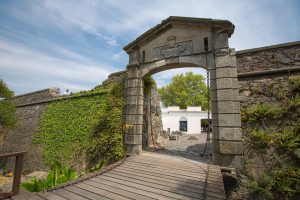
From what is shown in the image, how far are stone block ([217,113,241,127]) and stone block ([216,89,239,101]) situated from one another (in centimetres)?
49

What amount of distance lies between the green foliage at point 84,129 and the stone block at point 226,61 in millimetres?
3980

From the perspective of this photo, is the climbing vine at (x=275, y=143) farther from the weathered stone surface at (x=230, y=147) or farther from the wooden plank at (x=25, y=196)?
the wooden plank at (x=25, y=196)

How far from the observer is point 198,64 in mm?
6051

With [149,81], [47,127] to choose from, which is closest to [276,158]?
[149,81]

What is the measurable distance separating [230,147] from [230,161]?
39 cm

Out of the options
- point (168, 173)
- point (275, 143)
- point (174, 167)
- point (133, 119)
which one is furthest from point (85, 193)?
point (275, 143)

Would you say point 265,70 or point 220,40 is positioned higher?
point 220,40

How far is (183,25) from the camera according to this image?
639cm

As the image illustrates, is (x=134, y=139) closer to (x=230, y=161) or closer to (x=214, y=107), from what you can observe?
(x=214, y=107)

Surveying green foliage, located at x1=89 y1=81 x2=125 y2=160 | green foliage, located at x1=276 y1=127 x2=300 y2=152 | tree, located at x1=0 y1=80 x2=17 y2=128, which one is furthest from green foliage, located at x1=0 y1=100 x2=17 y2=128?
A: green foliage, located at x1=276 y1=127 x2=300 y2=152

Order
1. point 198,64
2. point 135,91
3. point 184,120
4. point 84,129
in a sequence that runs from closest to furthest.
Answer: point 198,64, point 135,91, point 84,129, point 184,120

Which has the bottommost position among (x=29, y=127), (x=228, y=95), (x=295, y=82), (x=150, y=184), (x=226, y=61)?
(x=150, y=184)

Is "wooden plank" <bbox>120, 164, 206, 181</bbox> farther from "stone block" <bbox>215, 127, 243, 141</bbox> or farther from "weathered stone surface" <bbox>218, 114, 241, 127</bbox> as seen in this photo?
"weathered stone surface" <bbox>218, 114, 241, 127</bbox>

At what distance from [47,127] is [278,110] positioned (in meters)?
11.0
